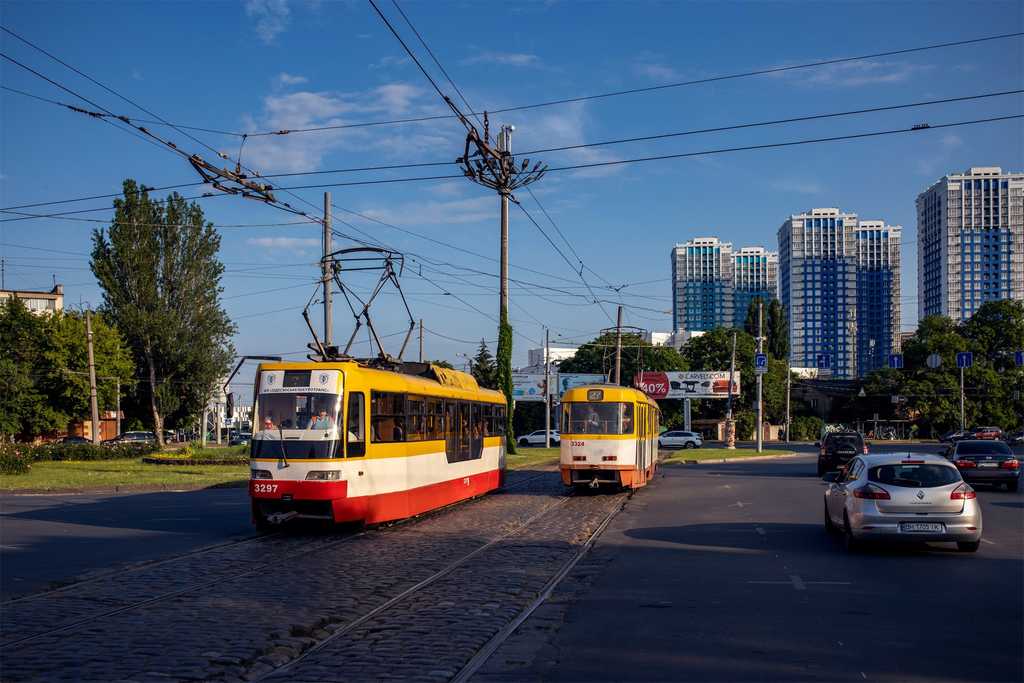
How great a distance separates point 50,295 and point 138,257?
36.5 metres

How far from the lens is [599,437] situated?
26.9 meters

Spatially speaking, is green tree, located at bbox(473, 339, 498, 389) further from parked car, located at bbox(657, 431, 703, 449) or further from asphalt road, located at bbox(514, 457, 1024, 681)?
asphalt road, located at bbox(514, 457, 1024, 681)

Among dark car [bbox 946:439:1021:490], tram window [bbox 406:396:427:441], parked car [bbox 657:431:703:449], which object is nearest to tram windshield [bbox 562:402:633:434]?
tram window [bbox 406:396:427:441]

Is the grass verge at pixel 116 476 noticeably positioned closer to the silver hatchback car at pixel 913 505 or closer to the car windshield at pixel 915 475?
the silver hatchback car at pixel 913 505

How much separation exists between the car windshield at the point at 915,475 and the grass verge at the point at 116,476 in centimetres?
2275

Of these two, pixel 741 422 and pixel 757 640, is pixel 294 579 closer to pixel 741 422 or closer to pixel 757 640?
pixel 757 640

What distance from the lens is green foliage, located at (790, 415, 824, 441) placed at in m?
101

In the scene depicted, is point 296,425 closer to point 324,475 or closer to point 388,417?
point 324,475

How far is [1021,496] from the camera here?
27.1 meters

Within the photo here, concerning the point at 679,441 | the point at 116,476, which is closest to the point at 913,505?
the point at 116,476

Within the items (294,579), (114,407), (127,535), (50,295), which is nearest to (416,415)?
(127,535)

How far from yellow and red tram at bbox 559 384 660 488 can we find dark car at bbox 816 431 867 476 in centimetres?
1310

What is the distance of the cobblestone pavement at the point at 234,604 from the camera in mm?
7945

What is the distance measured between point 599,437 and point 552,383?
5465 centimetres
